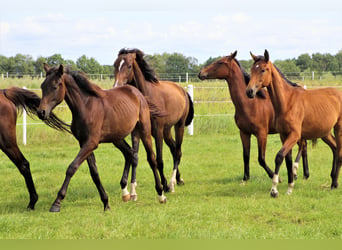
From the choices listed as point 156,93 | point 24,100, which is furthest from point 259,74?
point 24,100

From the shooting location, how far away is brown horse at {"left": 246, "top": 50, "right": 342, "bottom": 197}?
7.12 meters

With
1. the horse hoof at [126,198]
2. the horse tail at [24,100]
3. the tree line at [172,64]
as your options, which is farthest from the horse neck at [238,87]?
the tree line at [172,64]

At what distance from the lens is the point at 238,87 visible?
8.16 meters

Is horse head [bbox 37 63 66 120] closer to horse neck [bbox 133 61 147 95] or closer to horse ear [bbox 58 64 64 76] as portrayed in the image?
horse ear [bbox 58 64 64 76]

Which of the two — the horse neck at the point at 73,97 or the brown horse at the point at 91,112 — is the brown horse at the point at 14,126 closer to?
the brown horse at the point at 91,112

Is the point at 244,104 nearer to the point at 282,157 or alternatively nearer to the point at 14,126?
the point at 282,157

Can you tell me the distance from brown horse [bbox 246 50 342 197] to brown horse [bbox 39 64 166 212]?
1853mm

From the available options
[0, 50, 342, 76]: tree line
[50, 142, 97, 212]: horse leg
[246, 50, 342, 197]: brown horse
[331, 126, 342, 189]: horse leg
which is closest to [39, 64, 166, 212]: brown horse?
[50, 142, 97, 212]: horse leg

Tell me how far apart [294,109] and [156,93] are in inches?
94.3

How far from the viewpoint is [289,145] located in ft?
23.5

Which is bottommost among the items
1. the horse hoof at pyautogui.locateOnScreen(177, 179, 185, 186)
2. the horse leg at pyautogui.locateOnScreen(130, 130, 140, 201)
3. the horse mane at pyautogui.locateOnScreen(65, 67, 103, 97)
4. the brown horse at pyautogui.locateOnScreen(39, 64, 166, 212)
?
the horse hoof at pyautogui.locateOnScreen(177, 179, 185, 186)

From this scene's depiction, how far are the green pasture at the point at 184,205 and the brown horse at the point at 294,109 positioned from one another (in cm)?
72

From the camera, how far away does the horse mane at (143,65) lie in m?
7.68

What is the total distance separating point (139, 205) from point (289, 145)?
101 inches
